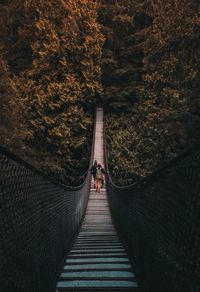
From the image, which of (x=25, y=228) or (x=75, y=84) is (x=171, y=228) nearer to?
(x=25, y=228)

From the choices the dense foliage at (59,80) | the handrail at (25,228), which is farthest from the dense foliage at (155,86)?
the handrail at (25,228)

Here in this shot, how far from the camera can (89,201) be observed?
19219mm

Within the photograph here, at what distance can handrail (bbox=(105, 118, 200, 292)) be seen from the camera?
9.84 feet

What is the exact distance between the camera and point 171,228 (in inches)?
147

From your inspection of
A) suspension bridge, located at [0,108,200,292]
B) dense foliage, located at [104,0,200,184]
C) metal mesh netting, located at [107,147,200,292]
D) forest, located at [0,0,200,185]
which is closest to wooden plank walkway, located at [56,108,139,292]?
suspension bridge, located at [0,108,200,292]

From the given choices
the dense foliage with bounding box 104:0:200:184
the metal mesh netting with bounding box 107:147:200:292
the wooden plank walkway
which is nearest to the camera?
the metal mesh netting with bounding box 107:147:200:292

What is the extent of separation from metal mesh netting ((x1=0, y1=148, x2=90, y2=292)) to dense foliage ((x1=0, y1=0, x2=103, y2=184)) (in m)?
21.3

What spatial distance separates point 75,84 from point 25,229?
2635cm

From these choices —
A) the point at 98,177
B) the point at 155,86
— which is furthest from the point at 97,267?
the point at 98,177

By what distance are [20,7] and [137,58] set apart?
7.76 metres

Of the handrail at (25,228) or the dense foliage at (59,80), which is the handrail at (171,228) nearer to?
the handrail at (25,228)

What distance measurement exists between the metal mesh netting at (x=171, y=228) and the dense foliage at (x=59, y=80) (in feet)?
70.2

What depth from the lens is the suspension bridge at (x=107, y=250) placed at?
314cm

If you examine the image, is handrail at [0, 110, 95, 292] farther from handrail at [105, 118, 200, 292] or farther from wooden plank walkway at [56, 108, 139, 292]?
handrail at [105, 118, 200, 292]
